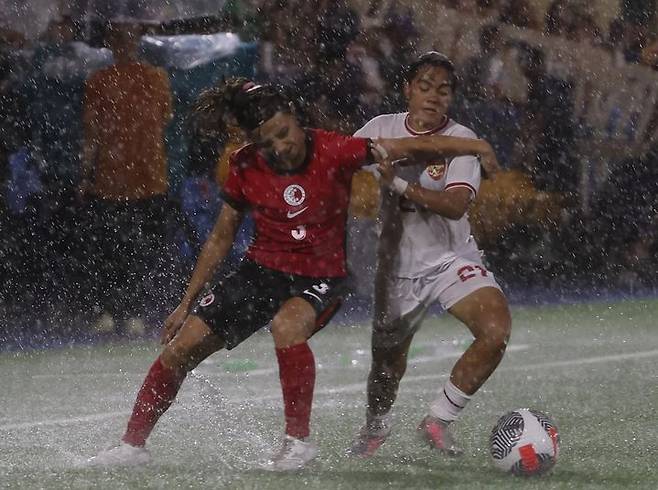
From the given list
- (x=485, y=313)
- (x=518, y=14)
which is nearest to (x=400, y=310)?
(x=485, y=313)

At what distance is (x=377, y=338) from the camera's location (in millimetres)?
6645

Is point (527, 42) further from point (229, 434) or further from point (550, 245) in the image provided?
point (229, 434)

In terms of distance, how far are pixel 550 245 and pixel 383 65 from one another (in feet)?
8.14

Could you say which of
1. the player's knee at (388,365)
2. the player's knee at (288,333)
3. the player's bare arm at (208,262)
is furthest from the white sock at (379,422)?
the player's bare arm at (208,262)

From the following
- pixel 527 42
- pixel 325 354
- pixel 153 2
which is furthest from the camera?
pixel 527 42

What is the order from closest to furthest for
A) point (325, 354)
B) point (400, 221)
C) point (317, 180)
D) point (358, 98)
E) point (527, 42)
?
point (317, 180) → point (400, 221) → point (325, 354) → point (358, 98) → point (527, 42)

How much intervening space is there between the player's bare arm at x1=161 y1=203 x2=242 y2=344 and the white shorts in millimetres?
703

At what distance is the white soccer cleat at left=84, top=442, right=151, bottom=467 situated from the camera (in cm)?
605

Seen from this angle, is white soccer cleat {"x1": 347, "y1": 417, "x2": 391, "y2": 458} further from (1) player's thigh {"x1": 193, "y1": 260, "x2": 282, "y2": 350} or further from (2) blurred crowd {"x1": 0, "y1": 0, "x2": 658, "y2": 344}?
(2) blurred crowd {"x1": 0, "y1": 0, "x2": 658, "y2": 344}

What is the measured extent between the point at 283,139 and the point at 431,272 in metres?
0.89

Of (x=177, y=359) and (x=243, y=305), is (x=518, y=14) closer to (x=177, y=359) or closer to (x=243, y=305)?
(x=243, y=305)

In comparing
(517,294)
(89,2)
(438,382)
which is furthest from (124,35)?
(517,294)

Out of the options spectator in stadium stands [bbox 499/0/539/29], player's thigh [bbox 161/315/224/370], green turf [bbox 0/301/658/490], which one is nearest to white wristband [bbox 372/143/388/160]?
player's thigh [bbox 161/315/224/370]

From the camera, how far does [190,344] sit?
6.05 metres
